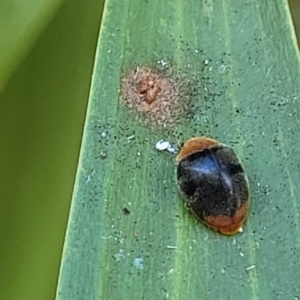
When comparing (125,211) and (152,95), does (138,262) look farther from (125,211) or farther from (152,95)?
(152,95)

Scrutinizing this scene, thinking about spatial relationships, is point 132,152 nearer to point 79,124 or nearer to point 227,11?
point 227,11

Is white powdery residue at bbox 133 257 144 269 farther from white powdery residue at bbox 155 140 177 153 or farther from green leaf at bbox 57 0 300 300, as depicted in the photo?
white powdery residue at bbox 155 140 177 153

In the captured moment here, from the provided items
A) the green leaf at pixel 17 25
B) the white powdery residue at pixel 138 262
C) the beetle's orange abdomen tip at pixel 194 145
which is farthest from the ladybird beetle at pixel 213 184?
the green leaf at pixel 17 25

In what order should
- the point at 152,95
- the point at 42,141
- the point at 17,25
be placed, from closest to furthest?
the point at 152,95, the point at 17,25, the point at 42,141

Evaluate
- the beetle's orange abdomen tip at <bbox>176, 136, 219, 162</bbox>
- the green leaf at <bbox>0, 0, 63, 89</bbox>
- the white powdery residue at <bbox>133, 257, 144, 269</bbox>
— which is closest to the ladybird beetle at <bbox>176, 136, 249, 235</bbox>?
the beetle's orange abdomen tip at <bbox>176, 136, 219, 162</bbox>

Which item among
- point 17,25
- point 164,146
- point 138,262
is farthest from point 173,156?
point 17,25

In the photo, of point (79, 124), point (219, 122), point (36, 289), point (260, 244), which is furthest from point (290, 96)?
point (36, 289)
